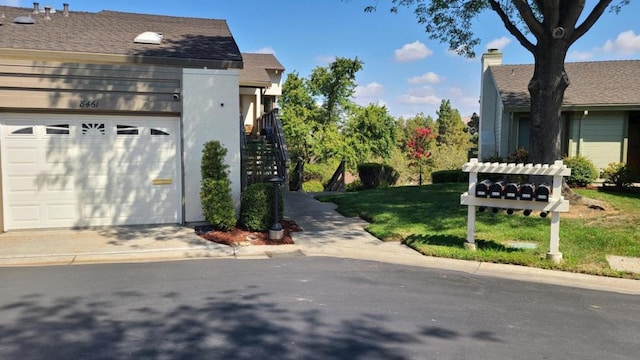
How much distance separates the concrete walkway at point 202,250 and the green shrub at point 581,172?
9.35m

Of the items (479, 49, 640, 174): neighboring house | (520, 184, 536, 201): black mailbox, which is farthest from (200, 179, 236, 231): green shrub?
(479, 49, 640, 174): neighboring house

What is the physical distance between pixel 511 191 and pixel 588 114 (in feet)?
39.2

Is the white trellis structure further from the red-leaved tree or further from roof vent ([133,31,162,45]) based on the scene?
the red-leaved tree

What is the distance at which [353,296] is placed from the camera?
568 cm

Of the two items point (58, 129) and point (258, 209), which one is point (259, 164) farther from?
point (58, 129)

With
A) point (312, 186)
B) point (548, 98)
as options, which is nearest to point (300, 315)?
point (548, 98)

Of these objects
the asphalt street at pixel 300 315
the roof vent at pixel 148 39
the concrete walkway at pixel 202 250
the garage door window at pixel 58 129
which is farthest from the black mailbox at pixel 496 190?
the garage door window at pixel 58 129

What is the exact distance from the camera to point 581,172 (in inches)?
605

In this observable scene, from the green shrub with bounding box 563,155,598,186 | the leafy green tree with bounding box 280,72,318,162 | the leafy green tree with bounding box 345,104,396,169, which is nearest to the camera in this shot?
the green shrub with bounding box 563,155,598,186

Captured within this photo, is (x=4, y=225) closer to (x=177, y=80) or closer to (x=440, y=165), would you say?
(x=177, y=80)

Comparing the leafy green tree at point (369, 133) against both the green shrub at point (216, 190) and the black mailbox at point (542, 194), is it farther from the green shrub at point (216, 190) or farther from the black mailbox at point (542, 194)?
the black mailbox at point (542, 194)

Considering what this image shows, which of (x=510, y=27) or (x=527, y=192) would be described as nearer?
(x=527, y=192)

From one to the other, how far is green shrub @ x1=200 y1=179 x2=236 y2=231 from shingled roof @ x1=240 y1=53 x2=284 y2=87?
1141 centimetres

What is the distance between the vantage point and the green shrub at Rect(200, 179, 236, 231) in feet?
30.2
